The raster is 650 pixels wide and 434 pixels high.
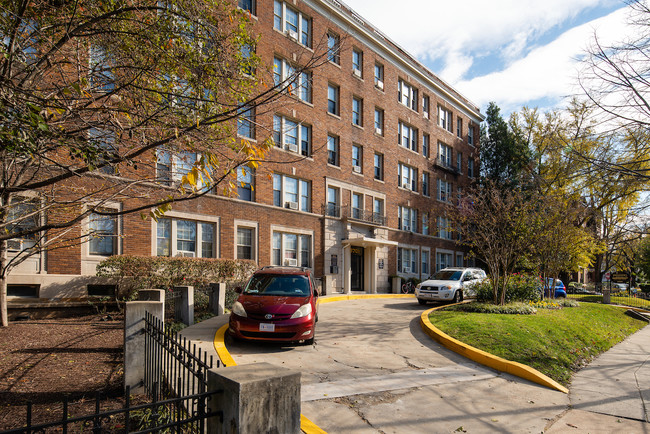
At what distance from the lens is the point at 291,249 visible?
22.0 metres

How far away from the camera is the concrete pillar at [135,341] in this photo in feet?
18.3

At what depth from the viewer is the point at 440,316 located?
12.6 m

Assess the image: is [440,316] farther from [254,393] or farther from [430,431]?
[254,393]

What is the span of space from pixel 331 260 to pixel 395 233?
729 centimetres

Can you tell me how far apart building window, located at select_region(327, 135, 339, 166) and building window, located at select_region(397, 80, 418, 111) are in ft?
27.2

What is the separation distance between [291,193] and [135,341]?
16.7 metres

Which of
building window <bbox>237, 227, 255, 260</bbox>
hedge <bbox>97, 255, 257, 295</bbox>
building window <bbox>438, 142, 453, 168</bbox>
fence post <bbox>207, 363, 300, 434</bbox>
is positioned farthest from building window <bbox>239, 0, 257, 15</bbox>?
fence post <bbox>207, 363, 300, 434</bbox>

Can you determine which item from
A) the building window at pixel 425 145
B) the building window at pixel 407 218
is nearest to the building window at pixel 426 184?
the building window at pixel 425 145

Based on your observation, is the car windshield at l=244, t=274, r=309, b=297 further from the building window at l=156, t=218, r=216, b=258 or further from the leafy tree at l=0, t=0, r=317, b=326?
the building window at l=156, t=218, r=216, b=258

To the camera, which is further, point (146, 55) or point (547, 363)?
point (547, 363)

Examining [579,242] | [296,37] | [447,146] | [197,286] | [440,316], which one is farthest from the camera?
[447,146]

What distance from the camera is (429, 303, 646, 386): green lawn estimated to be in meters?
8.41

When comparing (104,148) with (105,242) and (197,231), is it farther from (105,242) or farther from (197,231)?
(197,231)

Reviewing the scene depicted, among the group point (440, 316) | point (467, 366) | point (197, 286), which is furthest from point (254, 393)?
point (197, 286)
